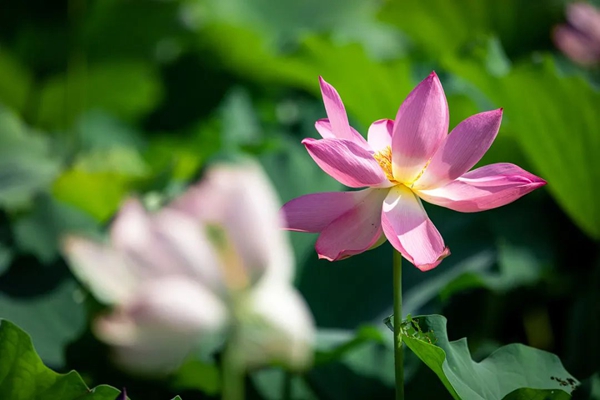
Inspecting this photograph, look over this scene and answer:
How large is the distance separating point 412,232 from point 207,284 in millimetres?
125

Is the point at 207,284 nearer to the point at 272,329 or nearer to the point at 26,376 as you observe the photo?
the point at 272,329

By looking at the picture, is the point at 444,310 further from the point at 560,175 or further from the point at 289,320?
the point at 289,320

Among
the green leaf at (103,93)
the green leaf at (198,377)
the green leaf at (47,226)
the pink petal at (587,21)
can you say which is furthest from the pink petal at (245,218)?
the green leaf at (103,93)

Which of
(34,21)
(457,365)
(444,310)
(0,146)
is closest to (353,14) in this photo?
(34,21)

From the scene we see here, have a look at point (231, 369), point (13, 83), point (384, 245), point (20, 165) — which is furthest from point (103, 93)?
point (231, 369)

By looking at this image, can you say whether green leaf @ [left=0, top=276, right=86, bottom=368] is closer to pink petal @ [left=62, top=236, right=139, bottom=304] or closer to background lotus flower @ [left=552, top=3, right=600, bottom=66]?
pink petal @ [left=62, top=236, right=139, bottom=304]

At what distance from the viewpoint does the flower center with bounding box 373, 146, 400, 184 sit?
1.62 feet

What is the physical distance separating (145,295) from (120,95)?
1.46 meters

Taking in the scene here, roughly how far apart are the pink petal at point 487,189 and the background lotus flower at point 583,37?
2.40 ft

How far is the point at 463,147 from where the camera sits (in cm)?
A: 47

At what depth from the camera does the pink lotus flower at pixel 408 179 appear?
462 millimetres

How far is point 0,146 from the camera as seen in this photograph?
120 centimetres

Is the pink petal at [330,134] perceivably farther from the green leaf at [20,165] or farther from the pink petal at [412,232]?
the green leaf at [20,165]

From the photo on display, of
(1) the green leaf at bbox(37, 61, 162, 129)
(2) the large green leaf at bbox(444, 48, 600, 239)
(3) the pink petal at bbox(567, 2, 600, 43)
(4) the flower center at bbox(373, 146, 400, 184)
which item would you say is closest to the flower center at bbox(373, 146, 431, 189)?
(4) the flower center at bbox(373, 146, 400, 184)
